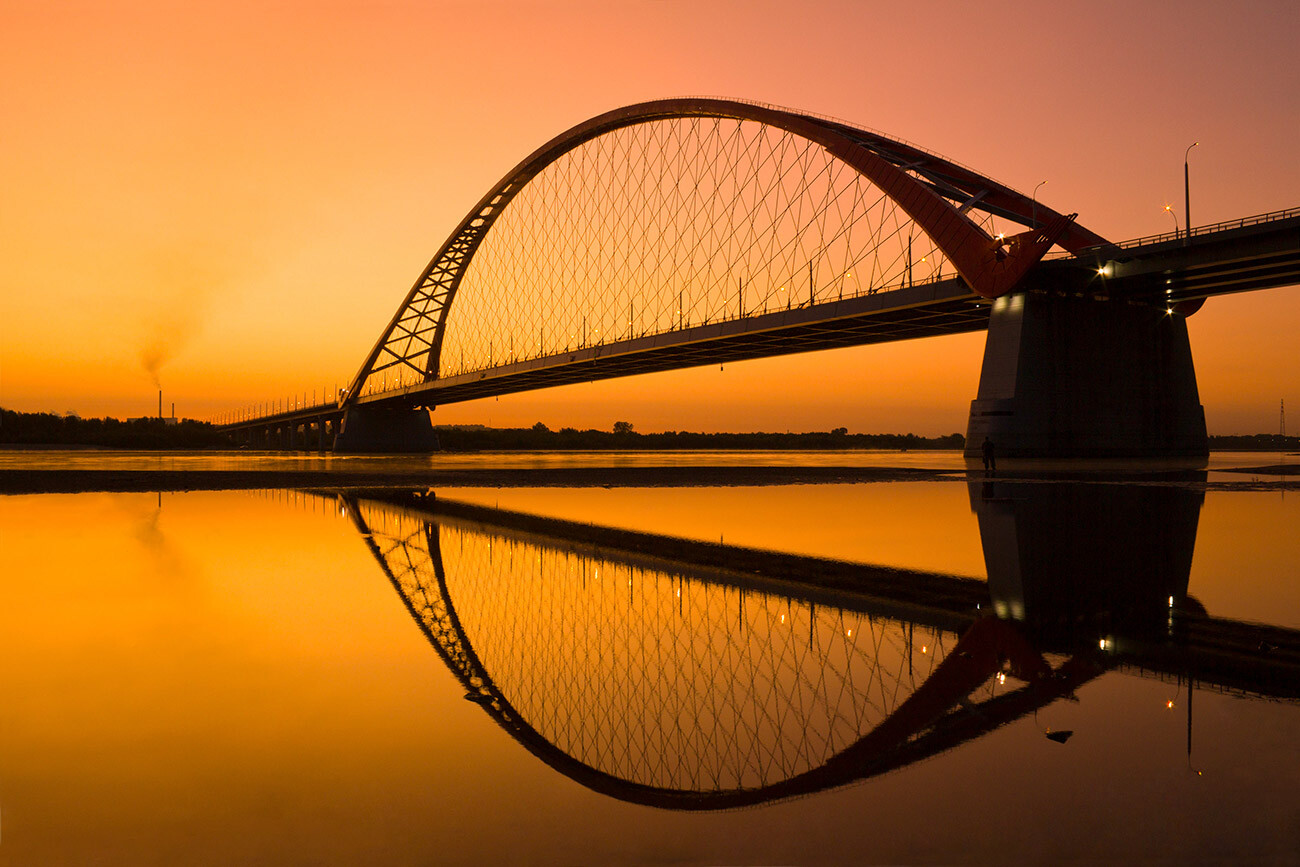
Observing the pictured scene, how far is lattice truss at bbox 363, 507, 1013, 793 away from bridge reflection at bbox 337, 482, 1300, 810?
0.7 inches

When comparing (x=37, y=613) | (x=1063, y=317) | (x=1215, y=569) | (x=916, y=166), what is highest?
(x=916, y=166)

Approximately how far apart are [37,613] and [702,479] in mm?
26531

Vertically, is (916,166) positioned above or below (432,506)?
above

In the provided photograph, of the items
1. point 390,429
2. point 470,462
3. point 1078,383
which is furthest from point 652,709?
point 390,429

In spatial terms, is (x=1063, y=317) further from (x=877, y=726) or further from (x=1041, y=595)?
(x=877, y=726)

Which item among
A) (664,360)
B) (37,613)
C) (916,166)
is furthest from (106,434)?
(37,613)

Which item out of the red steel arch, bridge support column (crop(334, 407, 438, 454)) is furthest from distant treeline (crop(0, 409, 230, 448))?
the red steel arch

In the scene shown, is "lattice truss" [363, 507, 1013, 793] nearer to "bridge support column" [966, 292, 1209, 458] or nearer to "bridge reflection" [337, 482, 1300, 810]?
"bridge reflection" [337, 482, 1300, 810]

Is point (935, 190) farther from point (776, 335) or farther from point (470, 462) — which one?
point (470, 462)

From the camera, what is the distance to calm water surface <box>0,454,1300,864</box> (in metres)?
3.11

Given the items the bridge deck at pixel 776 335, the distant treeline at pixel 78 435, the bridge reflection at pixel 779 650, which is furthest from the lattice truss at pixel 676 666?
the distant treeline at pixel 78 435

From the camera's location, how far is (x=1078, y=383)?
38.2 m

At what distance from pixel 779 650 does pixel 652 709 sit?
148 centimetres

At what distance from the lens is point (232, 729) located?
426cm
